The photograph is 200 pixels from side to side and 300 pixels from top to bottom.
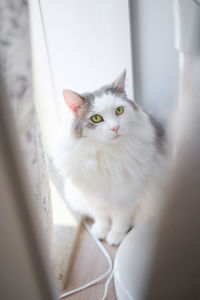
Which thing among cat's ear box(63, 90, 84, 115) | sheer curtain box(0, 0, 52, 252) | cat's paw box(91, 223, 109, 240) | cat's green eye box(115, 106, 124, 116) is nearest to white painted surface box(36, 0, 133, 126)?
cat's ear box(63, 90, 84, 115)

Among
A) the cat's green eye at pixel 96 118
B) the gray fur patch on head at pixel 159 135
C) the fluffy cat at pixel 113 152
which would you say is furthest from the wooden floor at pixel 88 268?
the cat's green eye at pixel 96 118

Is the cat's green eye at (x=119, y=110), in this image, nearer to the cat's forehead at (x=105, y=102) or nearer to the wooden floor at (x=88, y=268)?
the cat's forehead at (x=105, y=102)

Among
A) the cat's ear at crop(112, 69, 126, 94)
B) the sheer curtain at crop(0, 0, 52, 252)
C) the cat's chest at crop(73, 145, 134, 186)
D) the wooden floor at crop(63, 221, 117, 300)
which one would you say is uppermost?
the sheer curtain at crop(0, 0, 52, 252)

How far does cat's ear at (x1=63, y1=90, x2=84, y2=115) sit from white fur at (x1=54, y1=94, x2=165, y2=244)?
60 millimetres

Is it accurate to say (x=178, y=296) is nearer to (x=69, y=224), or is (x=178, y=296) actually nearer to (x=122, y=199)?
(x=122, y=199)

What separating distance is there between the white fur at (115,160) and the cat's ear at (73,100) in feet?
0.20

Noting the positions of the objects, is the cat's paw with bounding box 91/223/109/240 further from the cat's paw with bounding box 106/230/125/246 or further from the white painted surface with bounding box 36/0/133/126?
the white painted surface with bounding box 36/0/133/126

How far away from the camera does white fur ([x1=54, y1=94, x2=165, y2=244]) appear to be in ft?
2.96

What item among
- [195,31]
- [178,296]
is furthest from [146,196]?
[195,31]

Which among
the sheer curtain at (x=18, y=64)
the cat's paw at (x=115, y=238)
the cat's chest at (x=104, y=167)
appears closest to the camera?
the sheer curtain at (x=18, y=64)

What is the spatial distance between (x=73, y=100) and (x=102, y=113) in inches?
4.8

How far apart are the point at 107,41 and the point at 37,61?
32cm

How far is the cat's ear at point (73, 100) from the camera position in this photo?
872 millimetres

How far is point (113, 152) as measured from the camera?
0.96 m
